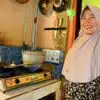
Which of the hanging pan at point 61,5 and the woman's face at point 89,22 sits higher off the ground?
the hanging pan at point 61,5

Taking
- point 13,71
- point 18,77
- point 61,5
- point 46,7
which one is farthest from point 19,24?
point 18,77

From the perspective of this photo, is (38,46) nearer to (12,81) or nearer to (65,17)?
(65,17)

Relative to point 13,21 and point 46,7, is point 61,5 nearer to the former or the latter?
point 46,7

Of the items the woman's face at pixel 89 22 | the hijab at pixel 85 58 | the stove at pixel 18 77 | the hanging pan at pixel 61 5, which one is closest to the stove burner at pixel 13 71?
the stove at pixel 18 77

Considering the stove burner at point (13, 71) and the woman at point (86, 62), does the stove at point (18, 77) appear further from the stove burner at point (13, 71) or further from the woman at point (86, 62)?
the woman at point (86, 62)

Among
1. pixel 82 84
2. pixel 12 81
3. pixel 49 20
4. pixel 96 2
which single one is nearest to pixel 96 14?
pixel 96 2

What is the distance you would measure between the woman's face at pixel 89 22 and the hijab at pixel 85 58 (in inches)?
1.3

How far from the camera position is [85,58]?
1.53m

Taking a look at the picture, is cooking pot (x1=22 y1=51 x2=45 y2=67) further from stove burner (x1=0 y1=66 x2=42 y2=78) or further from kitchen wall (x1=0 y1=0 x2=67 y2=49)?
kitchen wall (x1=0 y1=0 x2=67 y2=49)

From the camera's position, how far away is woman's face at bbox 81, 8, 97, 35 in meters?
1.53

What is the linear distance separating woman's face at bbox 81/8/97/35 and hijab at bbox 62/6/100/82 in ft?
0.11

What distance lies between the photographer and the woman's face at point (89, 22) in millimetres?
1527

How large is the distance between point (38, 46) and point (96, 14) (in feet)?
2.83

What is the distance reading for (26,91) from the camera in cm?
137
